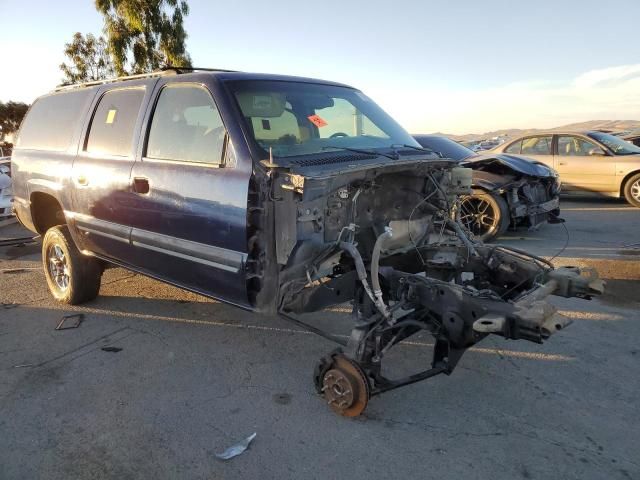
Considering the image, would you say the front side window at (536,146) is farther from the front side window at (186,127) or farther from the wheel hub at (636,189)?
the front side window at (186,127)

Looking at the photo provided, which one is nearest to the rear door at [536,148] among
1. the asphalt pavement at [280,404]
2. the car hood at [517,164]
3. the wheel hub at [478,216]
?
the car hood at [517,164]

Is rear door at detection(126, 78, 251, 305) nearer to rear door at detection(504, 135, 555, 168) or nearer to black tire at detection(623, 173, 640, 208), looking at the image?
rear door at detection(504, 135, 555, 168)

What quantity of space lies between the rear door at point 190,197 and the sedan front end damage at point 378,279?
0.84 feet

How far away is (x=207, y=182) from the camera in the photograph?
3.23 meters

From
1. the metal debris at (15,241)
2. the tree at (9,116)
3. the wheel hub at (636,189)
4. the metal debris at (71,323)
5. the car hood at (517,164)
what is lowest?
the metal debris at (71,323)

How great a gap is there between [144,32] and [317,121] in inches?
555

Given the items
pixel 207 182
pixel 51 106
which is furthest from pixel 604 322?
pixel 51 106

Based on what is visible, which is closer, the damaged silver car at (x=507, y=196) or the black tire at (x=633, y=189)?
the damaged silver car at (x=507, y=196)

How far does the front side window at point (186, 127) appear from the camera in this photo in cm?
335

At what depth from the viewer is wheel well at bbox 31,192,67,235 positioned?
514cm

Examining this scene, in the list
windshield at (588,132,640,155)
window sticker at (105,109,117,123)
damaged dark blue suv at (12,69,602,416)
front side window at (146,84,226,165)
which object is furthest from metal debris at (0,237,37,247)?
windshield at (588,132,640,155)

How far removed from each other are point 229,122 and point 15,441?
7.50 ft

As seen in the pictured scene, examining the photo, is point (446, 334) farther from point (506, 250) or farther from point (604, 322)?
point (604, 322)

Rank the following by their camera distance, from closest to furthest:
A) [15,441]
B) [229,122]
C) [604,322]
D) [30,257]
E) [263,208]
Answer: [15,441] → [263,208] → [229,122] → [604,322] → [30,257]
